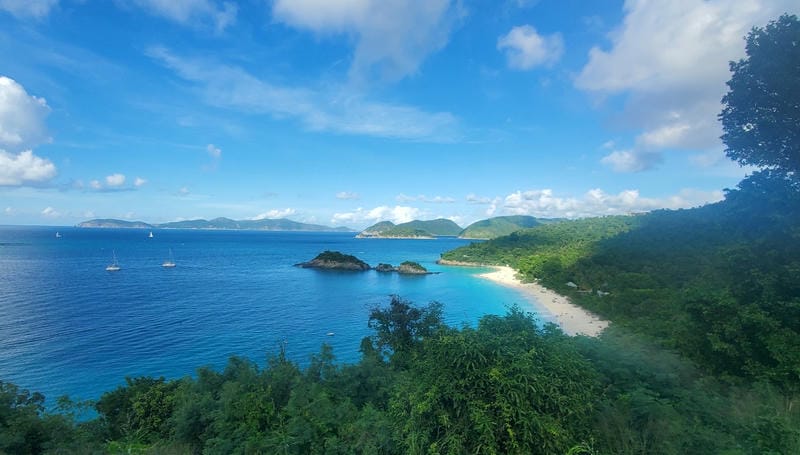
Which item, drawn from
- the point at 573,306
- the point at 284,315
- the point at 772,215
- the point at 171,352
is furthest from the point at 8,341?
the point at 573,306

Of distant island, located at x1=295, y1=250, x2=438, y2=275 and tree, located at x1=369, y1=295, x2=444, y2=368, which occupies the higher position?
tree, located at x1=369, y1=295, x2=444, y2=368

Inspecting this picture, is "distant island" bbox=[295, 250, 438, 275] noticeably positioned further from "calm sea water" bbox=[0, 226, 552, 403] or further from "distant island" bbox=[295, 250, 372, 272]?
"calm sea water" bbox=[0, 226, 552, 403]

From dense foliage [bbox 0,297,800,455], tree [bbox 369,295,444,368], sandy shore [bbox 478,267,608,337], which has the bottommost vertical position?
sandy shore [bbox 478,267,608,337]

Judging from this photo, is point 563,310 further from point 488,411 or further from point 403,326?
point 488,411

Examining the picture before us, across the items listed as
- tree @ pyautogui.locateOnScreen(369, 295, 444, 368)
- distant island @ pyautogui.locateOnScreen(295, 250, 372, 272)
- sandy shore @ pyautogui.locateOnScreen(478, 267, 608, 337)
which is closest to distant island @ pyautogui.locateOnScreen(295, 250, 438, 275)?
distant island @ pyautogui.locateOnScreen(295, 250, 372, 272)

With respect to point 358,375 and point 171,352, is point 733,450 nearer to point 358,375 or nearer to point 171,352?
point 358,375

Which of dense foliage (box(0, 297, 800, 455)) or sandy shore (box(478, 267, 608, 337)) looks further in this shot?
sandy shore (box(478, 267, 608, 337))

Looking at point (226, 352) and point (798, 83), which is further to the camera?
point (226, 352)
